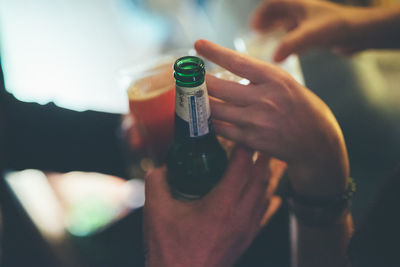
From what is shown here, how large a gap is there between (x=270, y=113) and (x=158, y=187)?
0.27m

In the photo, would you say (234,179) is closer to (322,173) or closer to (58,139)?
(322,173)

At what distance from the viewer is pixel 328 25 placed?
0.97 m

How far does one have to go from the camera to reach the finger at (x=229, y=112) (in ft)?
2.01

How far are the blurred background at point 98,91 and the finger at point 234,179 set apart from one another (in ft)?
1.32

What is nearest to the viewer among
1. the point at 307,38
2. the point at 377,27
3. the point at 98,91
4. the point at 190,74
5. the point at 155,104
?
the point at 190,74

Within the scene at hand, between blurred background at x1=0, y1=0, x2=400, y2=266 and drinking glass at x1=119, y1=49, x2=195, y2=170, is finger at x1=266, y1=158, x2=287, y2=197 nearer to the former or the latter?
drinking glass at x1=119, y1=49, x2=195, y2=170

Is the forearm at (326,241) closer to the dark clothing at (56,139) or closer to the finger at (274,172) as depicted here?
the finger at (274,172)

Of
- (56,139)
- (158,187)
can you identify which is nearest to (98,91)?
(56,139)

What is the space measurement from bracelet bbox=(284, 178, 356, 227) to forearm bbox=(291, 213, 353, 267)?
0.8 inches

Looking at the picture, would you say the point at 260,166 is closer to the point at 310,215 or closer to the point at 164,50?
the point at 310,215

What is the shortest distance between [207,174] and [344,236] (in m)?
0.36

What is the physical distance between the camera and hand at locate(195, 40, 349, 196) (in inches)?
23.6

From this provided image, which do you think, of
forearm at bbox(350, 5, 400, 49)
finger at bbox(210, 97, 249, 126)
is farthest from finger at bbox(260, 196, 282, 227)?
forearm at bbox(350, 5, 400, 49)

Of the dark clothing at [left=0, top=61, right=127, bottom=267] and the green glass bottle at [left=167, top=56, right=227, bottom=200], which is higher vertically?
the green glass bottle at [left=167, top=56, right=227, bottom=200]
